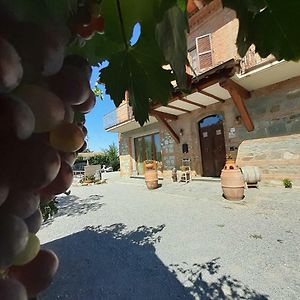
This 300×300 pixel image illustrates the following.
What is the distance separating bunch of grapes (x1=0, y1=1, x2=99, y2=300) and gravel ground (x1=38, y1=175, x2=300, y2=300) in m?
3.10

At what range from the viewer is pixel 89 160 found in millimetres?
33750

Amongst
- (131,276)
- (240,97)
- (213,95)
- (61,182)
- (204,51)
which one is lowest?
(131,276)

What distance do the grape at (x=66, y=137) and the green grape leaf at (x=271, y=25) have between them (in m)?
0.36

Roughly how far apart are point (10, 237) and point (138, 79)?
1.70 feet

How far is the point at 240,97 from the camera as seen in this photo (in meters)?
8.84

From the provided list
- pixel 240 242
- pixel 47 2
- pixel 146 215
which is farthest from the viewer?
pixel 146 215

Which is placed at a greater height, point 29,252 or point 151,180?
point 29,252

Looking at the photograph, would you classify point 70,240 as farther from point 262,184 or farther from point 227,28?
point 227,28

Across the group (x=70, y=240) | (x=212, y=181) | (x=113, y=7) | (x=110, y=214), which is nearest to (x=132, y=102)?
(x=113, y=7)

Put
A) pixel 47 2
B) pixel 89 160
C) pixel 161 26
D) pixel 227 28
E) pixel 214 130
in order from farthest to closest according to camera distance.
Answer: pixel 89 160 < pixel 214 130 < pixel 227 28 < pixel 161 26 < pixel 47 2

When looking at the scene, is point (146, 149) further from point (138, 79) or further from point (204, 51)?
point (138, 79)

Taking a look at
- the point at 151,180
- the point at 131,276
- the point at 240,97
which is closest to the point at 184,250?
the point at 131,276

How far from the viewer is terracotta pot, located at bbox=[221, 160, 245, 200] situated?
7.10m

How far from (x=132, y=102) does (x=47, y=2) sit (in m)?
0.40
